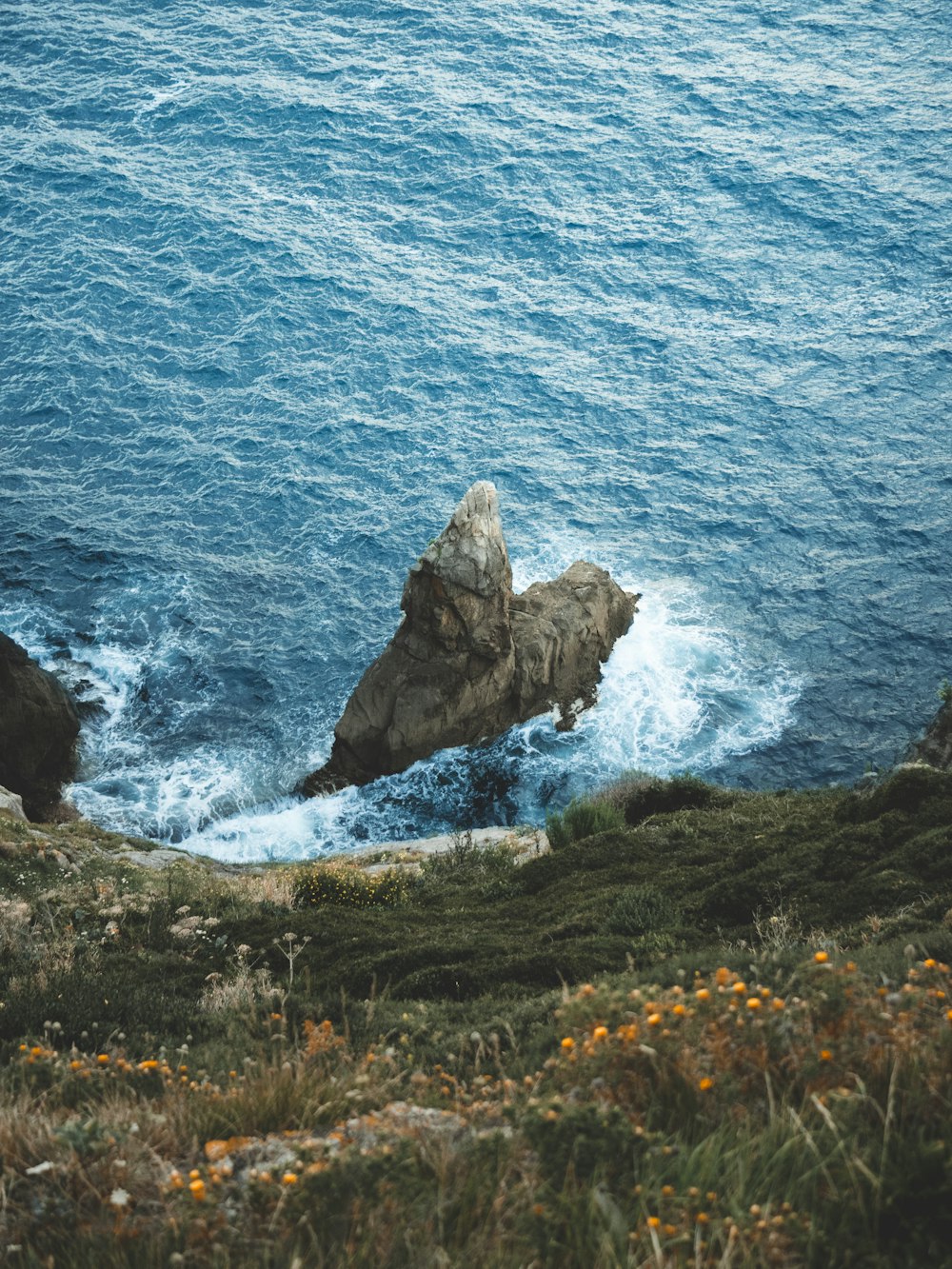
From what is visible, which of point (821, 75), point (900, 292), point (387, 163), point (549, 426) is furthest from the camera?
point (821, 75)

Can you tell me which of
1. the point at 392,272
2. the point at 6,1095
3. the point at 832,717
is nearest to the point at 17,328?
the point at 392,272

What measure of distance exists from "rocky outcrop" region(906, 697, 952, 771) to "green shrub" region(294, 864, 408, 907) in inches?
407

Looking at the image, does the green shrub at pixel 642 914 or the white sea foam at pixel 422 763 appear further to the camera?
the white sea foam at pixel 422 763

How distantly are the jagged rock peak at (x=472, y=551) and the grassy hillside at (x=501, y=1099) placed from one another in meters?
16.6

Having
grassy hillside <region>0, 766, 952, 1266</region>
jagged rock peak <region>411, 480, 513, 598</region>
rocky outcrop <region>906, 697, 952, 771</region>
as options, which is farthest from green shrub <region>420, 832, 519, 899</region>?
jagged rock peak <region>411, 480, 513, 598</region>

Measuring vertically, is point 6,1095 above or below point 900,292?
below

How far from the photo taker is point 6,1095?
692 cm

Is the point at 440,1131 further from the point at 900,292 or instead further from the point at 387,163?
the point at 387,163

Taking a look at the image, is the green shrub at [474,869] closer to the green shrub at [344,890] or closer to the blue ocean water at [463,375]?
the green shrub at [344,890]

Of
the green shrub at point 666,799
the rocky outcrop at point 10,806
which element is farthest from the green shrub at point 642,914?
the rocky outcrop at point 10,806

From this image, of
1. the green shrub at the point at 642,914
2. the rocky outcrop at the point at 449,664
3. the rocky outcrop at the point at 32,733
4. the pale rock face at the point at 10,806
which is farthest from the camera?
the rocky outcrop at the point at 449,664

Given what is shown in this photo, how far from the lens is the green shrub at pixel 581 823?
19.0m

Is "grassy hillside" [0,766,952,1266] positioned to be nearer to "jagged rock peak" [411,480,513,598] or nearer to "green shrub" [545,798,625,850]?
"green shrub" [545,798,625,850]

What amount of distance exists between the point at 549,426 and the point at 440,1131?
34.7 m
